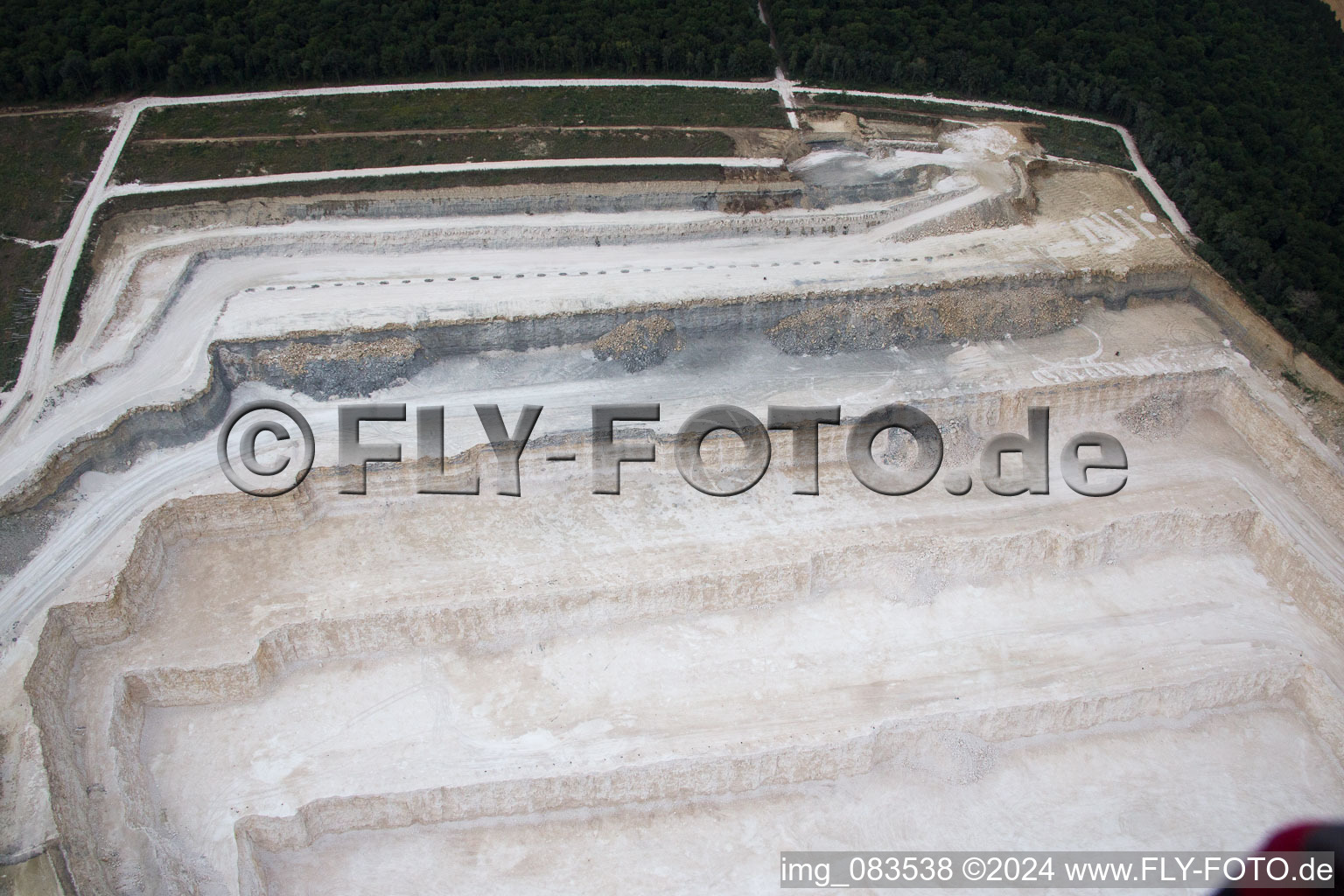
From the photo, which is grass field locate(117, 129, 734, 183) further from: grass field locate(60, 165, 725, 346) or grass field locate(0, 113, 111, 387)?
grass field locate(0, 113, 111, 387)

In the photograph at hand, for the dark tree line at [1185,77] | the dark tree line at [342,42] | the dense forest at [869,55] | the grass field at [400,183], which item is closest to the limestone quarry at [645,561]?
the grass field at [400,183]

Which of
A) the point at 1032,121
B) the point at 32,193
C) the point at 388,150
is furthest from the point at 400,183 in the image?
the point at 1032,121

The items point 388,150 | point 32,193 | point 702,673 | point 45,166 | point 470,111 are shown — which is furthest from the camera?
point 470,111

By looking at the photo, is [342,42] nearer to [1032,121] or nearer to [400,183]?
[400,183]

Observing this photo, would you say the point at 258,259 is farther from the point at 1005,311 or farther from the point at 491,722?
the point at 1005,311

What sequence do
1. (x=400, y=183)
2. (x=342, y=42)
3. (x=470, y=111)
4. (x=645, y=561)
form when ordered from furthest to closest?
(x=342, y=42)
(x=470, y=111)
(x=400, y=183)
(x=645, y=561)

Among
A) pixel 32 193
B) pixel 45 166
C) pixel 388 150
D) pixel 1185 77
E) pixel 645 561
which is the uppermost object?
pixel 1185 77

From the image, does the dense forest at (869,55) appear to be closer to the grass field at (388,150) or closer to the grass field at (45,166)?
the grass field at (45,166)
